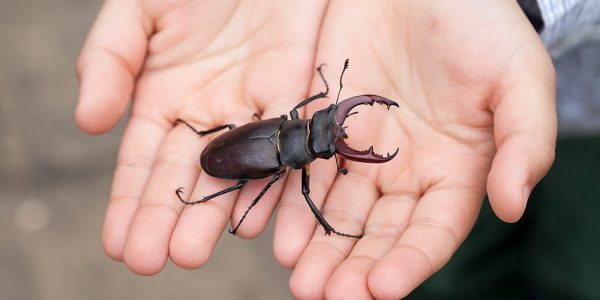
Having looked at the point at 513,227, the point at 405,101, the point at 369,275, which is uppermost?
the point at 405,101

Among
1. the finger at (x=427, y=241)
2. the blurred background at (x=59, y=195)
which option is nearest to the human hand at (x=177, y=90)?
the finger at (x=427, y=241)

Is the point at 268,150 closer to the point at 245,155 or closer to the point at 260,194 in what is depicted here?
the point at 245,155

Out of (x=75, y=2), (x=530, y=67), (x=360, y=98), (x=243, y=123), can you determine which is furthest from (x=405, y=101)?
(x=75, y=2)

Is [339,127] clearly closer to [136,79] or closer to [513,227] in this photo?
[136,79]

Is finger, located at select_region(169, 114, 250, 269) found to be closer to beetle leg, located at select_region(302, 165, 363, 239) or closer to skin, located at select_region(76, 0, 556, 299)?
skin, located at select_region(76, 0, 556, 299)

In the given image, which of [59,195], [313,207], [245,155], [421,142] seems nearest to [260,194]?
[245,155]

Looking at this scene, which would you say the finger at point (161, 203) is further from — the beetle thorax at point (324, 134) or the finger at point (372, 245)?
the finger at point (372, 245)

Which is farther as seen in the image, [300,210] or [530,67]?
[300,210]
